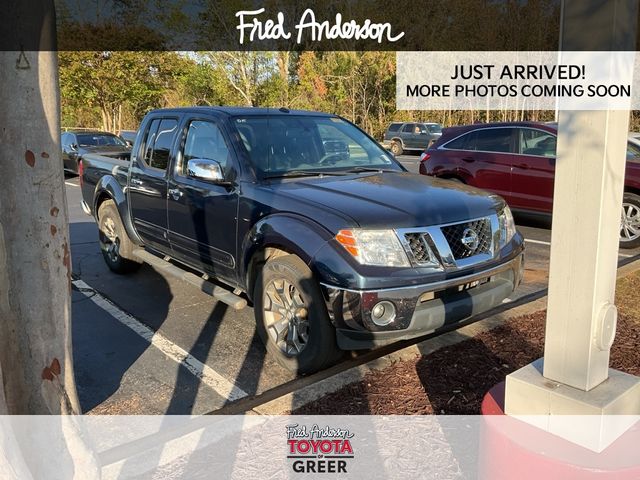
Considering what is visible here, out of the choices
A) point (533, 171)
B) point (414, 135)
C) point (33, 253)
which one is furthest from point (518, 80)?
point (33, 253)

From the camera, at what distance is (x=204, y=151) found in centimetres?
505

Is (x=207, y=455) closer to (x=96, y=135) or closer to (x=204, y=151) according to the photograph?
Result: (x=204, y=151)

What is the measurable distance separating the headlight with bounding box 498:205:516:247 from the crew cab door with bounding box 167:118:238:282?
1.92m

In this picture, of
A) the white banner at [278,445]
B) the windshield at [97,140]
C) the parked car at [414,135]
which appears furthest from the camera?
the parked car at [414,135]

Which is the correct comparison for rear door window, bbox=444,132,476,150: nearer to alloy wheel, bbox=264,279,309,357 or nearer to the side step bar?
the side step bar

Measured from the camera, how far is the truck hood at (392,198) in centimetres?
366

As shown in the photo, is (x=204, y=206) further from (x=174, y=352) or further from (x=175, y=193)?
(x=174, y=352)

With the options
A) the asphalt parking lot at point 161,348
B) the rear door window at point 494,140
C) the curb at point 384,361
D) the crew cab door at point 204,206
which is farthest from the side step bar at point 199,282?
the rear door window at point 494,140

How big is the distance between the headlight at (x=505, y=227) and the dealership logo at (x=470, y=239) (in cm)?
35

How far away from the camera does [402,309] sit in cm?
351

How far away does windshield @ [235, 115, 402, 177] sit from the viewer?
15.3 feet

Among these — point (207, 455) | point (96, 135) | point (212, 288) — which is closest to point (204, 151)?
point (212, 288)

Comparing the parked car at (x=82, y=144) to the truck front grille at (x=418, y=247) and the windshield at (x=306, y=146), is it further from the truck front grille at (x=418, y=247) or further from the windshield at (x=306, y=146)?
the truck front grille at (x=418, y=247)

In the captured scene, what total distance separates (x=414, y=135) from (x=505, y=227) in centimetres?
2341
